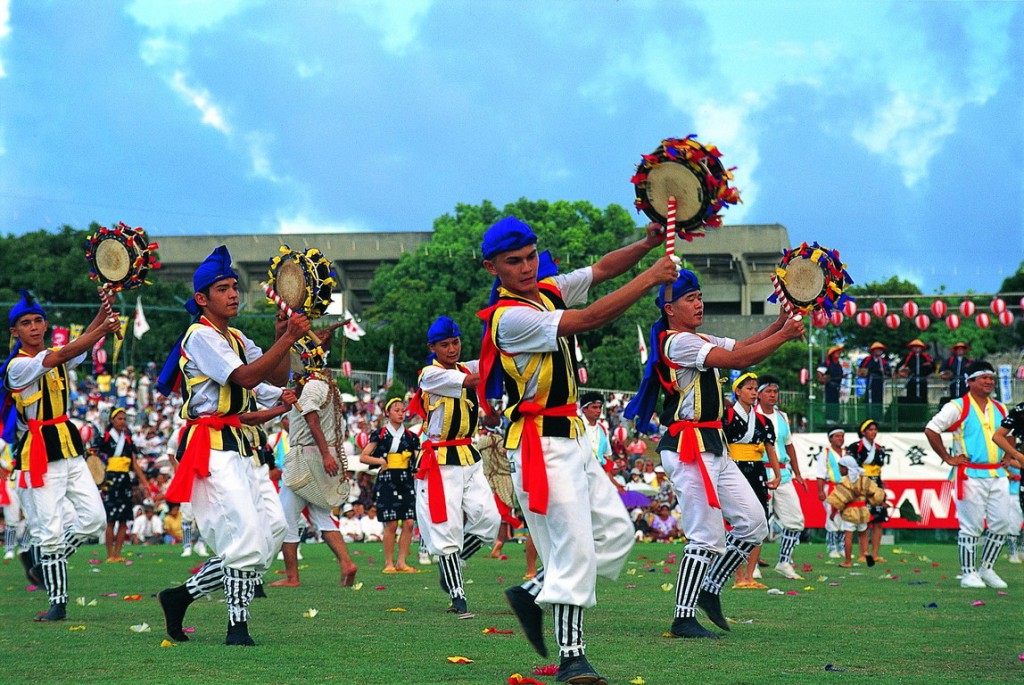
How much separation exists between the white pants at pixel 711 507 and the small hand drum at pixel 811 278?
119 cm

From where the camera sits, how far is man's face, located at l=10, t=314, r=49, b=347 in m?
9.77

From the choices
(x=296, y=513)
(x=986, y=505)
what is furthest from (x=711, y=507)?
(x=296, y=513)

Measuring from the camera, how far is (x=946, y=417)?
12.6m

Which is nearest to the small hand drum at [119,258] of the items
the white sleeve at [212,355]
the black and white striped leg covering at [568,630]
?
the white sleeve at [212,355]

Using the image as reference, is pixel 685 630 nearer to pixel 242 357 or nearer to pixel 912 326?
pixel 242 357

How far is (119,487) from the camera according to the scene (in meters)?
18.9

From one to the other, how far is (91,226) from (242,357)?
5083 cm

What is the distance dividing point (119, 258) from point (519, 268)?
3.95m

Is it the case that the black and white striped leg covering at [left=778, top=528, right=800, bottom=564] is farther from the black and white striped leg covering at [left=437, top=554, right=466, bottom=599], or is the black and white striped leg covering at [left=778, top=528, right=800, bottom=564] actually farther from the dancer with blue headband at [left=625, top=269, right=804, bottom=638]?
the dancer with blue headband at [left=625, top=269, right=804, bottom=638]

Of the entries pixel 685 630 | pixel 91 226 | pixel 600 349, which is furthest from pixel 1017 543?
pixel 91 226

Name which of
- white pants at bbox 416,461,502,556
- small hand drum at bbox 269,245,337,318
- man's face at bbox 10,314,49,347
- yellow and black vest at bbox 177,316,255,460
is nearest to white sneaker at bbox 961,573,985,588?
white pants at bbox 416,461,502,556

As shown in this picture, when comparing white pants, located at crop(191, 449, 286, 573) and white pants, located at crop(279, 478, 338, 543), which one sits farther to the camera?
white pants, located at crop(279, 478, 338, 543)

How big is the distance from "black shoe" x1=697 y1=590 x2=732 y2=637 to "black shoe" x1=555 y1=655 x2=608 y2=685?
2582 millimetres

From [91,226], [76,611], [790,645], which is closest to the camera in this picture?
[790,645]
